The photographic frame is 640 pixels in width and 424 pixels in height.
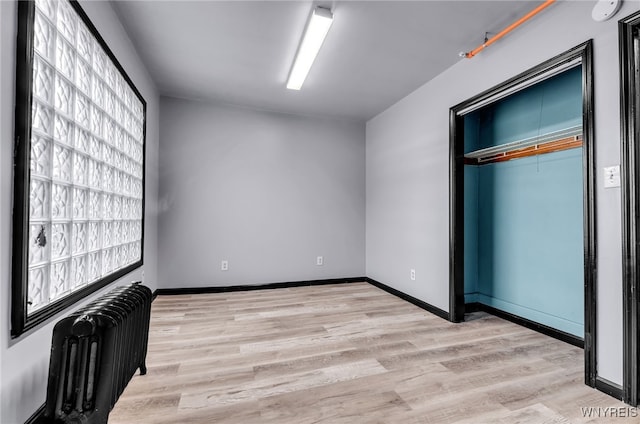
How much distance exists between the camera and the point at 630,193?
1.65 meters

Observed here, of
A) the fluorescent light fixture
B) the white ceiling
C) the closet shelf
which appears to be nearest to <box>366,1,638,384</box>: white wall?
the white ceiling

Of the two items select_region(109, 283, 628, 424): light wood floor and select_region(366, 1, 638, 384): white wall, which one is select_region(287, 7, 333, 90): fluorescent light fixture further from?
select_region(109, 283, 628, 424): light wood floor

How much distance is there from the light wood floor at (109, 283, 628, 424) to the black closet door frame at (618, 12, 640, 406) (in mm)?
241

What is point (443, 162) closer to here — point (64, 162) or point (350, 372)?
point (350, 372)

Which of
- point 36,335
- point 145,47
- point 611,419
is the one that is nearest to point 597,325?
point 611,419

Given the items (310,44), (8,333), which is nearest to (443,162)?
(310,44)

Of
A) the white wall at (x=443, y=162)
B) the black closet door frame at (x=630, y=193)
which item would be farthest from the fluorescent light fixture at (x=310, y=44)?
the black closet door frame at (x=630, y=193)

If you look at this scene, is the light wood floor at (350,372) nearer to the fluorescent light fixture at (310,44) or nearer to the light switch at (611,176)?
the light switch at (611,176)

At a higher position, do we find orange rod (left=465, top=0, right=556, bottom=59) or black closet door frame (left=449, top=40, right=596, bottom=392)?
orange rod (left=465, top=0, right=556, bottom=59)

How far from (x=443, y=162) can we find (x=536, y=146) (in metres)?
0.81

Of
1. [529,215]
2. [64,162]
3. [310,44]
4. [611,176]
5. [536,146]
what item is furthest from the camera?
[529,215]

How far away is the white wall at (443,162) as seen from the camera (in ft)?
5.74

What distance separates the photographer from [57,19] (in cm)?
155

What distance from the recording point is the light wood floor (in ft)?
5.17
